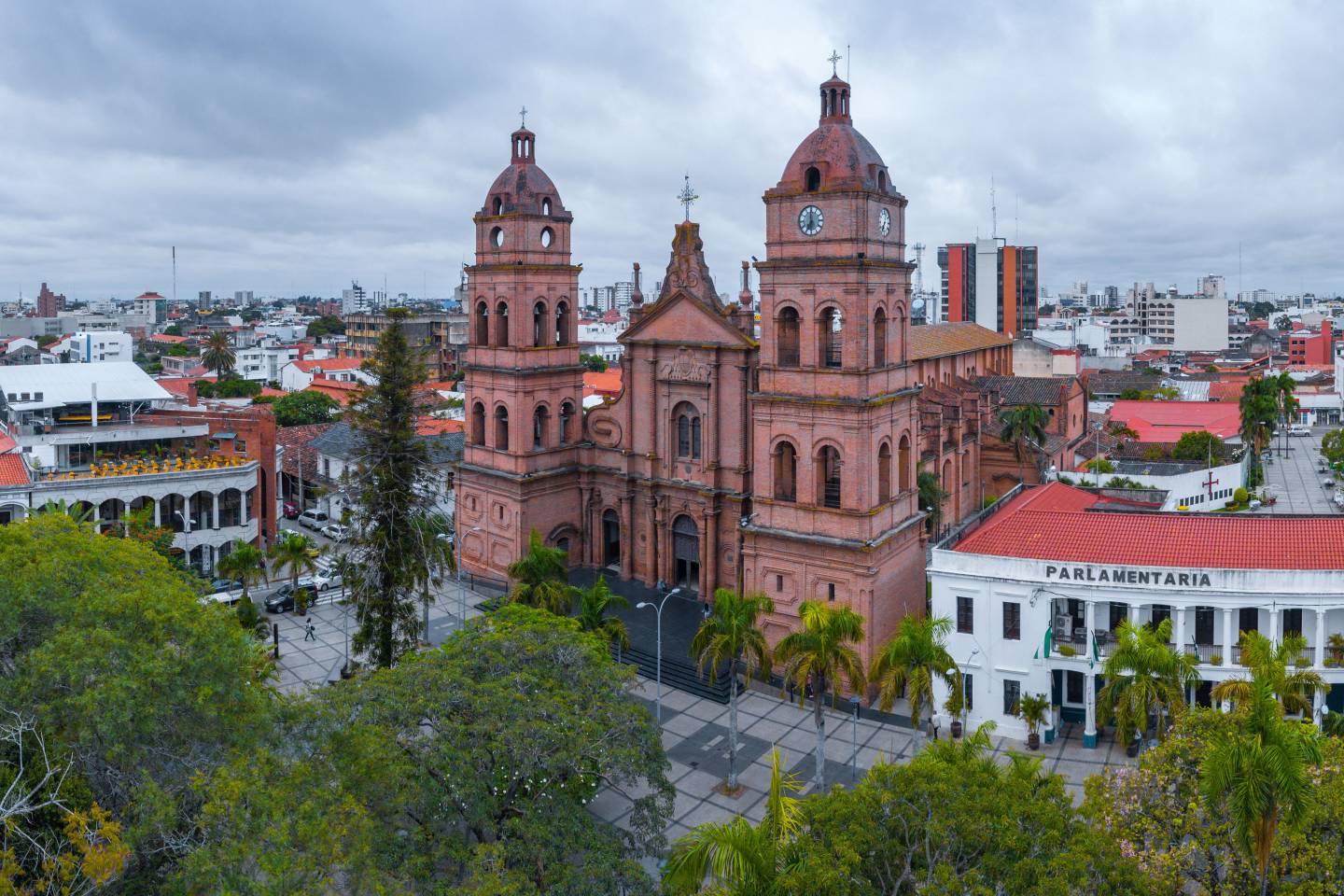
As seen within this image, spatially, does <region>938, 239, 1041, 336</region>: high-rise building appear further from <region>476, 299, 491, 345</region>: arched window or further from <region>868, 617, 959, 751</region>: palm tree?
<region>868, 617, 959, 751</region>: palm tree

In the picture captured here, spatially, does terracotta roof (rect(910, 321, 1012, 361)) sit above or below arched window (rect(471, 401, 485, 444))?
above

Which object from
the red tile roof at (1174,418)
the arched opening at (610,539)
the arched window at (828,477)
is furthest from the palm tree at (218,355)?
the red tile roof at (1174,418)

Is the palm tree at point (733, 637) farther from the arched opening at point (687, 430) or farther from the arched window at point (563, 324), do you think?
the arched window at point (563, 324)

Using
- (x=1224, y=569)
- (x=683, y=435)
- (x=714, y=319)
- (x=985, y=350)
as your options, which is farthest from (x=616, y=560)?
(x=985, y=350)

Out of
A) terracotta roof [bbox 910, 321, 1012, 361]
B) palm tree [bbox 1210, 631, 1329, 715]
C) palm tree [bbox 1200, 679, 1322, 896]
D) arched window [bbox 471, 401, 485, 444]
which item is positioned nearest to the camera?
palm tree [bbox 1200, 679, 1322, 896]

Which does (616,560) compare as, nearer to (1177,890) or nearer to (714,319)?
(714,319)

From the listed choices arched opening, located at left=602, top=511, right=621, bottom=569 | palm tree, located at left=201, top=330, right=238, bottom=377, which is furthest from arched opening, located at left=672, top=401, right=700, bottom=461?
palm tree, located at left=201, top=330, right=238, bottom=377

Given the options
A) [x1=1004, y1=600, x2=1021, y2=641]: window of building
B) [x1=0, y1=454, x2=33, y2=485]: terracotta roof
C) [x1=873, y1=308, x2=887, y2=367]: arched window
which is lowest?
[x1=1004, y1=600, x2=1021, y2=641]: window of building
